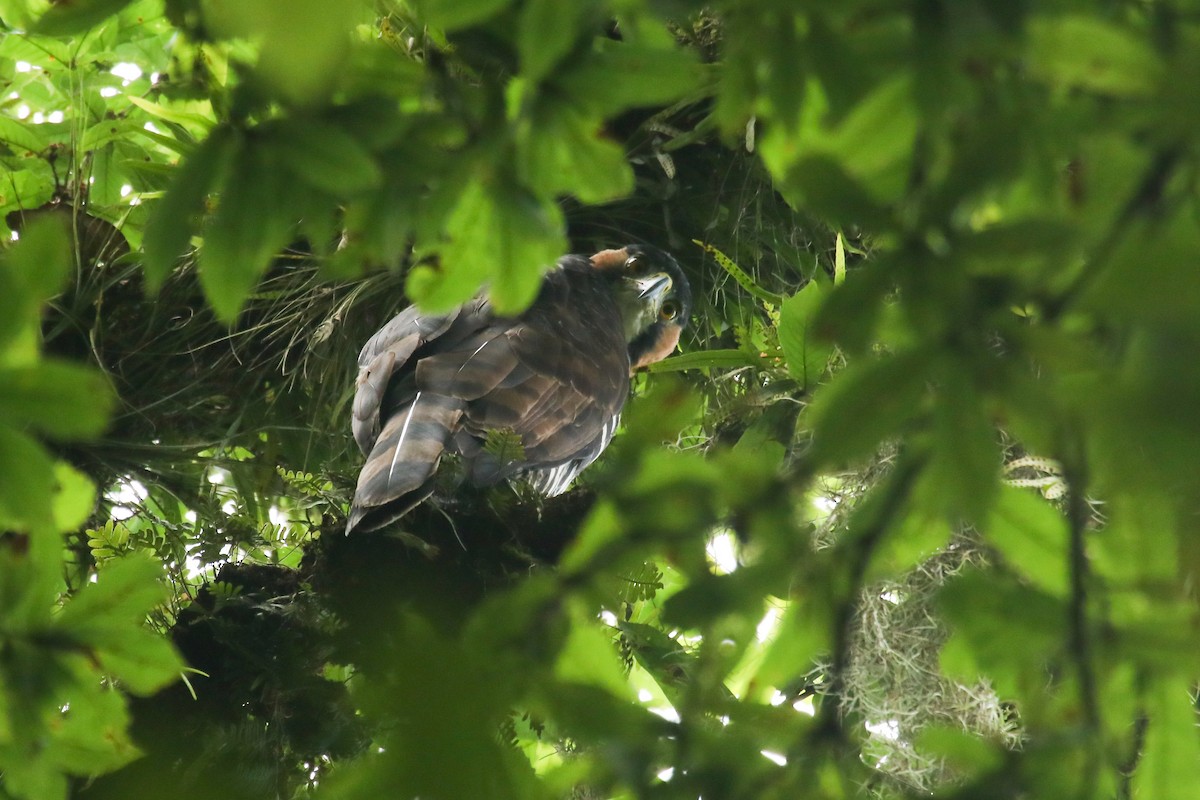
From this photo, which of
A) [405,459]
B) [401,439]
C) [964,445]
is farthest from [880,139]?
[401,439]

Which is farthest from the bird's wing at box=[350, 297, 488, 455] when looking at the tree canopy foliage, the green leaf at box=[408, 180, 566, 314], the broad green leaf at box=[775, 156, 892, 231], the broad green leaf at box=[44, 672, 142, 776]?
the broad green leaf at box=[775, 156, 892, 231]

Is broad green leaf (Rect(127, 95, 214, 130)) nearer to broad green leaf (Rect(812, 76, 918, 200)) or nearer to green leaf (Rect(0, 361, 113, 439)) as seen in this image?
green leaf (Rect(0, 361, 113, 439))

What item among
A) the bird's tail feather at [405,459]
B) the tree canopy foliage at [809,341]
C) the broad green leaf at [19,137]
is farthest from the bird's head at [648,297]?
the tree canopy foliage at [809,341]

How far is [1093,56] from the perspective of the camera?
53 cm

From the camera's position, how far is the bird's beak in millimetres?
2695

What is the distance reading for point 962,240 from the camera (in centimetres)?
57

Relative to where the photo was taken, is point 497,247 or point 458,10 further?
point 497,247

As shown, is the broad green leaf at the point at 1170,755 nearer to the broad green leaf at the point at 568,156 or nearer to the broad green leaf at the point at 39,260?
the broad green leaf at the point at 568,156

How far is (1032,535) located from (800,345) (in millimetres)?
1177

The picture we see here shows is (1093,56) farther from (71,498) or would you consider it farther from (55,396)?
(71,498)

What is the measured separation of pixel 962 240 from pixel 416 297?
16.6 inches

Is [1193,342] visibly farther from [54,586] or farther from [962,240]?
[54,586]

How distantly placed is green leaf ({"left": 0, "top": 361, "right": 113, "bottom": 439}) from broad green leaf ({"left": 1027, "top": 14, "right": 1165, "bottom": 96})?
506 mm

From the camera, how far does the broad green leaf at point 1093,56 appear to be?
53 centimetres
